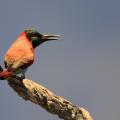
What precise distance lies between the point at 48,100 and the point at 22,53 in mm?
707

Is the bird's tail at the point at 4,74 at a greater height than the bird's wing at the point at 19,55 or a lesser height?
lesser

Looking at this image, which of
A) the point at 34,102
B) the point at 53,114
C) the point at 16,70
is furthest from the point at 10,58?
the point at 53,114

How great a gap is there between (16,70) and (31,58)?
32 cm

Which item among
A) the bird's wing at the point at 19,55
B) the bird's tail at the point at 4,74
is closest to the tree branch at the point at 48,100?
the bird's tail at the point at 4,74

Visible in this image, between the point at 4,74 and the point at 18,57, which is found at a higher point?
the point at 18,57

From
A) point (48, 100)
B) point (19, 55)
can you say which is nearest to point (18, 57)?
point (19, 55)

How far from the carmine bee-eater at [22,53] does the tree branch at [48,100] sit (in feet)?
0.43

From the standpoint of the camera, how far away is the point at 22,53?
290 centimetres

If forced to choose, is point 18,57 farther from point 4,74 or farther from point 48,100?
point 48,100

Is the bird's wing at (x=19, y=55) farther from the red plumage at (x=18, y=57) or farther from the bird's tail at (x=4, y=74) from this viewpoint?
the bird's tail at (x=4, y=74)

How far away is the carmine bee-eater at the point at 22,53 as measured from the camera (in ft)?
8.52

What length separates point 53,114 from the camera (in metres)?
2.31

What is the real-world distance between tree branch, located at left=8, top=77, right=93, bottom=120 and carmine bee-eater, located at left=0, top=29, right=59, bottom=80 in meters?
0.13

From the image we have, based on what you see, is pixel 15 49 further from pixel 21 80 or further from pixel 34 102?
pixel 34 102
